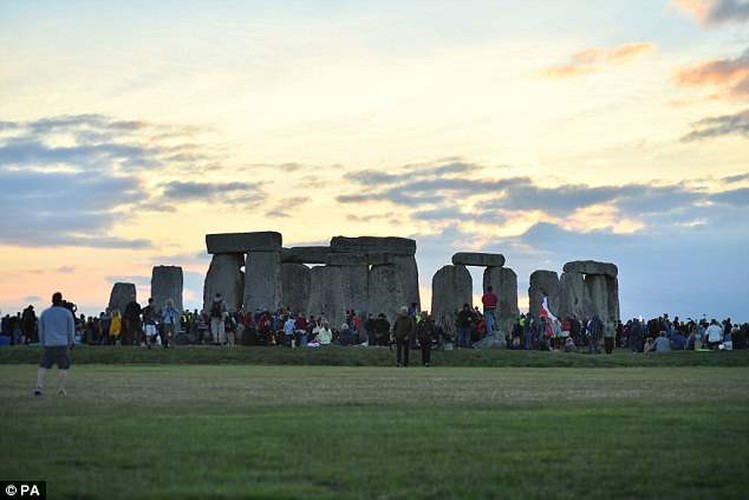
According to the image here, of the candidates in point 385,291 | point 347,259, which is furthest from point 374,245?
point 385,291

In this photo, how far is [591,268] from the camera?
60562mm

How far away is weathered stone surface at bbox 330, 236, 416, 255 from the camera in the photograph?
5400cm

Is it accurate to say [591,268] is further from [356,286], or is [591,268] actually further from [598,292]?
[356,286]

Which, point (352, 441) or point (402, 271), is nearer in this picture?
point (352, 441)

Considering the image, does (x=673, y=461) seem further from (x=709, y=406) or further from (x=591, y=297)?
(x=591, y=297)

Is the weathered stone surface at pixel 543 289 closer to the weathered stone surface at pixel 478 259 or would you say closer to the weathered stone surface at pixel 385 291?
the weathered stone surface at pixel 478 259

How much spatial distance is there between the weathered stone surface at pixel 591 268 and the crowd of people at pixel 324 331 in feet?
33.7

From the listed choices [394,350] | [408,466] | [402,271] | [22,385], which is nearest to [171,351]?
[394,350]

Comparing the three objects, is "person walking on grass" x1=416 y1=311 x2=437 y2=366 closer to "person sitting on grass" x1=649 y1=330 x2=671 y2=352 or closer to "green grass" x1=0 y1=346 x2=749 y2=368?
"green grass" x1=0 y1=346 x2=749 y2=368

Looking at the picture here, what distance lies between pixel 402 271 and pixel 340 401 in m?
35.6

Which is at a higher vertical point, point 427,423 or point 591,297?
point 591,297

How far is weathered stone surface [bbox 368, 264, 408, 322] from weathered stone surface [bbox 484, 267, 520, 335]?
18.5 ft

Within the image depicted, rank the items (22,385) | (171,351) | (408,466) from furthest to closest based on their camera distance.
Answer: (171,351)
(22,385)
(408,466)

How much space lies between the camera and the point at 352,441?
13.2 m
